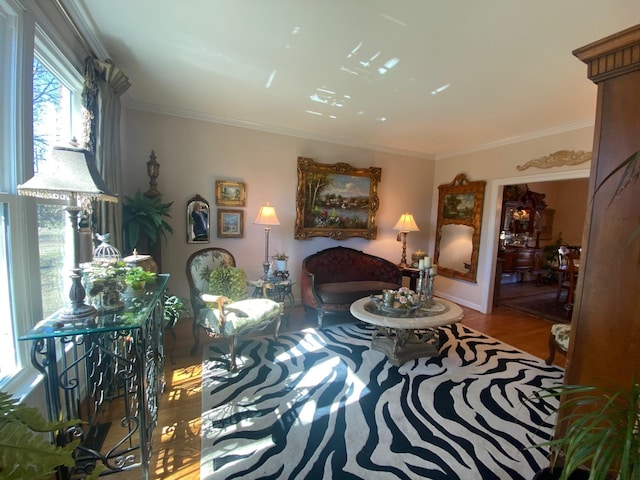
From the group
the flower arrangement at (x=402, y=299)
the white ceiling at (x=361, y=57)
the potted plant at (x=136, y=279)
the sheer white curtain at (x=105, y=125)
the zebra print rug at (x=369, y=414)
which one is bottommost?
the zebra print rug at (x=369, y=414)

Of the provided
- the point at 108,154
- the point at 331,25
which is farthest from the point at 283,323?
the point at 331,25

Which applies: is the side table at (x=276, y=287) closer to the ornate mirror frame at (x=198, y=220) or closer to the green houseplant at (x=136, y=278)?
the ornate mirror frame at (x=198, y=220)

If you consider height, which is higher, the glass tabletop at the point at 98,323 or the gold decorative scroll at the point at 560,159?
the gold decorative scroll at the point at 560,159

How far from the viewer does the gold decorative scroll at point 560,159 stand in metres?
3.32

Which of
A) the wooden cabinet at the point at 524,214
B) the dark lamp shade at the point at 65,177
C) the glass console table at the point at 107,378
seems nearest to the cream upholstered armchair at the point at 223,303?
the glass console table at the point at 107,378

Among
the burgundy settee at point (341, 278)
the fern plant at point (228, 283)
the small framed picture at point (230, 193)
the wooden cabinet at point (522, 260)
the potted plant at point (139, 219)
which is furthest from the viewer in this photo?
the wooden cabinet at point (522, 260)

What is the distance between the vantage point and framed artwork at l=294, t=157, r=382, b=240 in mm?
4258

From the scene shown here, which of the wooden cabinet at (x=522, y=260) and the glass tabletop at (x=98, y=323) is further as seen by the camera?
the wooden cabinet at (x=522, y=260)

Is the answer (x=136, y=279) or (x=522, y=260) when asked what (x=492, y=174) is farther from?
(x=136, y=279)

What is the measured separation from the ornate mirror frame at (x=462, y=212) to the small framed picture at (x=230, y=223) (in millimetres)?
3610

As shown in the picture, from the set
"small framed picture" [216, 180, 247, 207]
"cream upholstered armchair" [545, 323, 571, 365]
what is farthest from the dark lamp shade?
"cream upholstered armchair" [545, 323, 571, 365]

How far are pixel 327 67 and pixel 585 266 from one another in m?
2.23

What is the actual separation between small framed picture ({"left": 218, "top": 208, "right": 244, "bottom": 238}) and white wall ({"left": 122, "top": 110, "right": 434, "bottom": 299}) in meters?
0.07


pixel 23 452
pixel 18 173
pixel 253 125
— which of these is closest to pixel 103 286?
pixel 18 173
